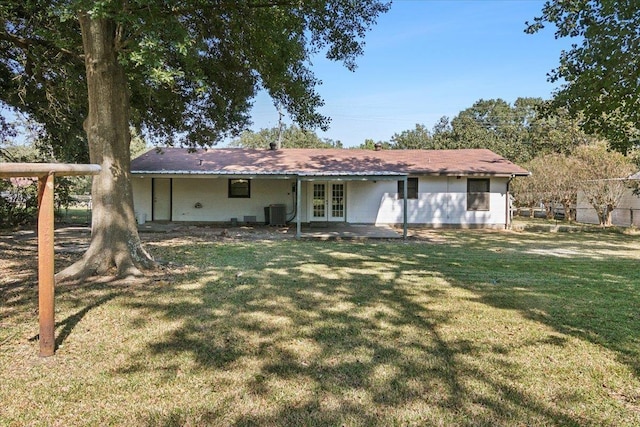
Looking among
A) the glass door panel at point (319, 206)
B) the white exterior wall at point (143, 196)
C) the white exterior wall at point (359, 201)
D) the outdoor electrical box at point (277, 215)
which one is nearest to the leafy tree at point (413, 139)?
the white exterior wall at point (359, 201)

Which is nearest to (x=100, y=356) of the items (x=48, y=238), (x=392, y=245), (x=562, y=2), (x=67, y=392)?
(x=67, y=392)

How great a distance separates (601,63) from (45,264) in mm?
9806

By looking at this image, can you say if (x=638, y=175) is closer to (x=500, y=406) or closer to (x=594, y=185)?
(x=594, y=185)

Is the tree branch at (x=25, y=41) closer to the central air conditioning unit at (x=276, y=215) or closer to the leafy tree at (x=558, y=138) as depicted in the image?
the central air conditioning unit at (x=276, y=215)

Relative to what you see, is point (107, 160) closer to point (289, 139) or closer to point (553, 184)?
point (553, 184)

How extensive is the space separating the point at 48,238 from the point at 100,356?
1.10m

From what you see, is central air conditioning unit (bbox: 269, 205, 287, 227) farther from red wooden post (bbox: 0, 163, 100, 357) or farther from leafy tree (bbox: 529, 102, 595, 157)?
leafy tree (bbox: 529, 102, 595, 157)

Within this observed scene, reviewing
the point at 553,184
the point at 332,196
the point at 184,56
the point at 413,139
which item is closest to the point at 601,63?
the point at 184,56

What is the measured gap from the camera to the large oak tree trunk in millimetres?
6539

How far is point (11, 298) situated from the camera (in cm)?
520

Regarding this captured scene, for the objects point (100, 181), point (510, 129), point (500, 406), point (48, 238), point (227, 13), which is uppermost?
point (510, 129)

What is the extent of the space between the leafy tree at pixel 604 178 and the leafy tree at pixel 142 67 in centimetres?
1340

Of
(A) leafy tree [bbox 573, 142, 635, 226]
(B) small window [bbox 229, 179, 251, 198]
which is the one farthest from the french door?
(A) leafy tree [bbox 573, 142, 635, 226]

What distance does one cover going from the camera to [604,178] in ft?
55.6
